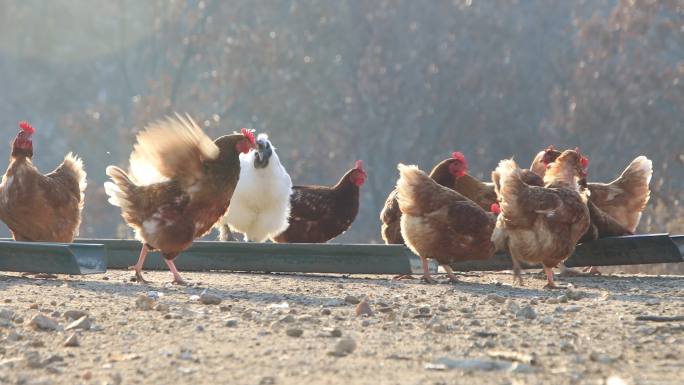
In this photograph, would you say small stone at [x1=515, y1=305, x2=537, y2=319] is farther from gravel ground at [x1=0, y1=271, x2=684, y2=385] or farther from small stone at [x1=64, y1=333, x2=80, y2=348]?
small stone at [x1=64, y1=333, x2=80, y2=348]

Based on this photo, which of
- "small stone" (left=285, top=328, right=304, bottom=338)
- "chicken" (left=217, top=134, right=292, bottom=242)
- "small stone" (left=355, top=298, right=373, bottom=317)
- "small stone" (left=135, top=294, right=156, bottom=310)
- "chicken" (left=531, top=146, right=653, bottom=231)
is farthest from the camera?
"chicken" (left=217, top=134, right=292, bottom=242)

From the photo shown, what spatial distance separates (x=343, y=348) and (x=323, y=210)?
5906 mm

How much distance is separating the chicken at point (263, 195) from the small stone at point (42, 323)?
507 cm

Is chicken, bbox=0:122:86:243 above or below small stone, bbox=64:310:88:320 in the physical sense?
above

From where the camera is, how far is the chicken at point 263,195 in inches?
412

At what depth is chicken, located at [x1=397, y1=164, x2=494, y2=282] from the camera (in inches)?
316

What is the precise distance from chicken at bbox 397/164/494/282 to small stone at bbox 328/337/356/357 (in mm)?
3452

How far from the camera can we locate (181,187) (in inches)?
306

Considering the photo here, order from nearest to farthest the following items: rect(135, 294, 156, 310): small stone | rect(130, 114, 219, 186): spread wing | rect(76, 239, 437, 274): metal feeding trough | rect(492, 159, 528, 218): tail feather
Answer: rect(135, 294, 156, 310): small stone, rect(492, 159, 528, 218): tail feather, rect(130, 114, 219, 186): spread wing, rect(76, 239, 437, 274): metal feeding trough

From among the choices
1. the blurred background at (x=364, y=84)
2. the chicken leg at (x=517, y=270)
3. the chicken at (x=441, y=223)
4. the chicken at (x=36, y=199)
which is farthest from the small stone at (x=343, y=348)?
the blurred background at (x=364, y=84)

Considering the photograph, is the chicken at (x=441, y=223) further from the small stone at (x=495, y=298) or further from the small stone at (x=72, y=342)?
the small stone at (x=72, y=342)

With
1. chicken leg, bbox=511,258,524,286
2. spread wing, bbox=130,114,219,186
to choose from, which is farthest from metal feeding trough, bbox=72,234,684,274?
spread wing, bbox=130,114,219,186

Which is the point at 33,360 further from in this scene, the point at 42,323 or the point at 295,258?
the point at 295,258

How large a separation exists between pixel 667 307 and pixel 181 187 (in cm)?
364
